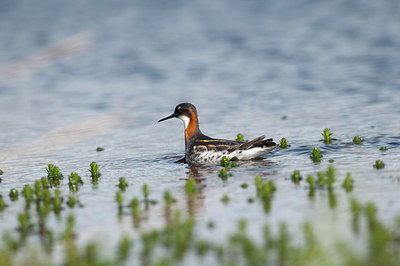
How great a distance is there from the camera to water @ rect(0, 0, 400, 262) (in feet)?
39.8

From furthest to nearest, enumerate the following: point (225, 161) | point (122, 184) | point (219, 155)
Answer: point (219, 155) → point (225, 161) → point (122, 184)

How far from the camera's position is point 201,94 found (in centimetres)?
2577

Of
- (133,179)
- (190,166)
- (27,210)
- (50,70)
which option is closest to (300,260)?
(27,210)

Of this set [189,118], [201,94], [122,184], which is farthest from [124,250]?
[201,94]

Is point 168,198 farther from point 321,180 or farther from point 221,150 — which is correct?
point 221,150

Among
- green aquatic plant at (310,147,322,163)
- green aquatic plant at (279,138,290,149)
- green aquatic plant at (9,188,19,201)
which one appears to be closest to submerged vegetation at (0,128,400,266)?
green aquatic plant at (9,188,19,201)

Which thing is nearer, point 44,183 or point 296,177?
point 296,177

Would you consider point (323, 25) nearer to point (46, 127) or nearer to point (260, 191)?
point (46, 127)

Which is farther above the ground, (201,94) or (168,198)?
(201,94)

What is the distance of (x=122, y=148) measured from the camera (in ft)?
59.6

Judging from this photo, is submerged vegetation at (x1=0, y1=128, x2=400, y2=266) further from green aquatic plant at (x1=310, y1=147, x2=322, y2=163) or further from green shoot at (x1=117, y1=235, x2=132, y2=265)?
green aquatic plant at (x1=310, y1=147, x2=322, y2=163)

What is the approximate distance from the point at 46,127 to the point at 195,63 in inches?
460

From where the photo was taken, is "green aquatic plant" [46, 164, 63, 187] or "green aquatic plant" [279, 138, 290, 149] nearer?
"green aquatic plant" [46, 164, 63, 187]

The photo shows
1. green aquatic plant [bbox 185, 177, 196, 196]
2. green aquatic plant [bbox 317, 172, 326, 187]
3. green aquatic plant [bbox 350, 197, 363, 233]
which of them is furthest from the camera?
green aquatic plant [bbox 185, 177, 196, 196]
